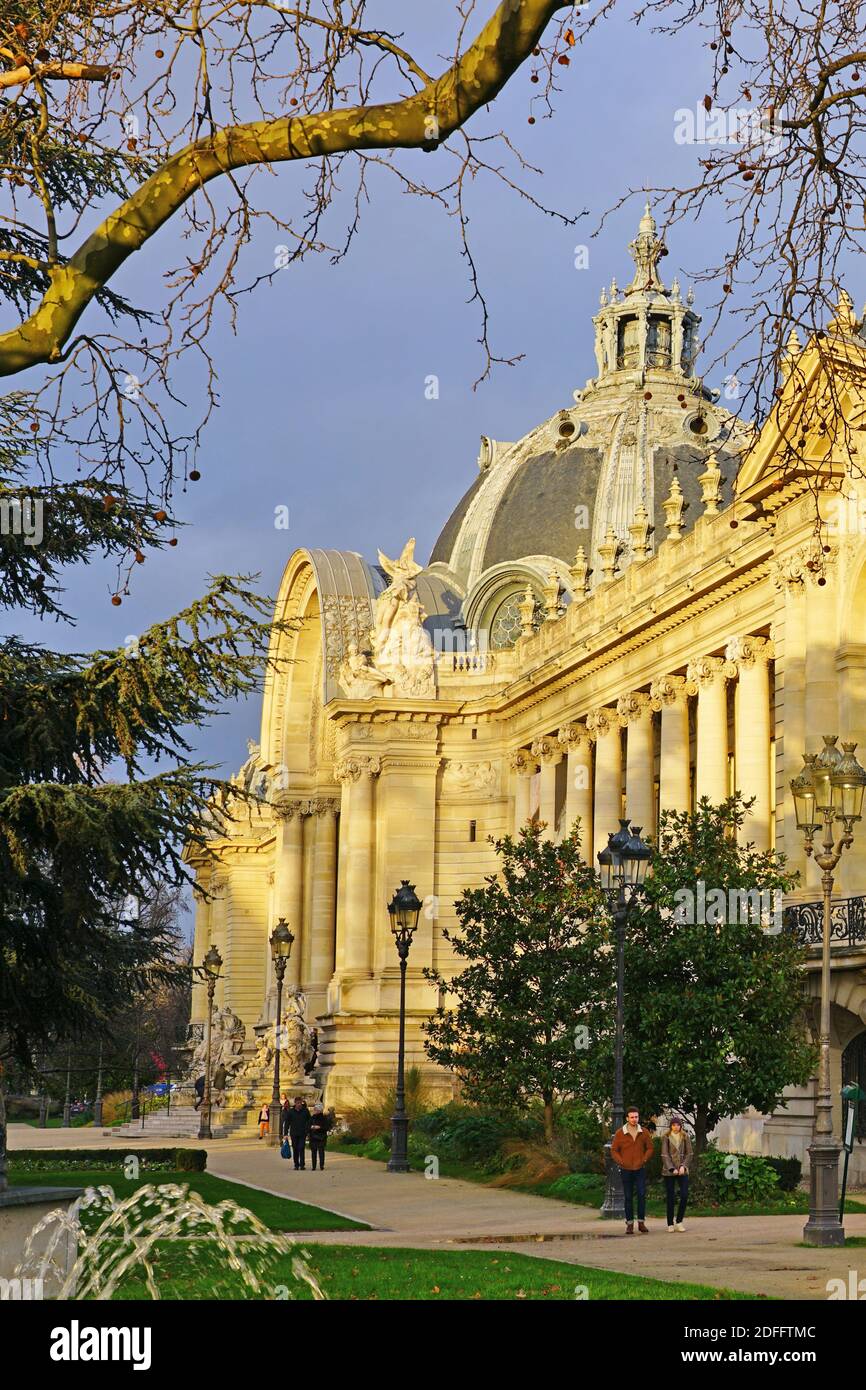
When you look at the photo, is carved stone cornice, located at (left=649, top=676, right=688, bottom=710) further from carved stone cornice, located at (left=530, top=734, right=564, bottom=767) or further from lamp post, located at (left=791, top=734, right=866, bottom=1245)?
lamp post, located at (left=791, top=734, right=866, bottom=1245)

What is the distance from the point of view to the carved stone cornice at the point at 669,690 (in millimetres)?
46469

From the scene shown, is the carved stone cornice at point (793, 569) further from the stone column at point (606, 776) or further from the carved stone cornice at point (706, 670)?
the stone column at point (606, 776)

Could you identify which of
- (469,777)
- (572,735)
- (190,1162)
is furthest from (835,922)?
(469,777)

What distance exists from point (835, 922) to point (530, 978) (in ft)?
19.9

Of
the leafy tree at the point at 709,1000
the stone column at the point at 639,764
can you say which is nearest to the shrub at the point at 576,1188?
the leafy tree at the point at 709,1000

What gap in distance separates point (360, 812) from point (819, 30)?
159 feet

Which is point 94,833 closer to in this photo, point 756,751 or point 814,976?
point 814,976

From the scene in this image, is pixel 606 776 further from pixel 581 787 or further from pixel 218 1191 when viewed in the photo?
pixel 218 1191

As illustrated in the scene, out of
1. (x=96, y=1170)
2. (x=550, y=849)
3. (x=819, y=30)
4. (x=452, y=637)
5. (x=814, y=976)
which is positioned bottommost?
(x=96, y=1170)

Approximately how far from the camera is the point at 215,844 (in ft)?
277

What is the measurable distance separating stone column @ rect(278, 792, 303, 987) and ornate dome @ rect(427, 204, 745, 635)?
8902 mm
